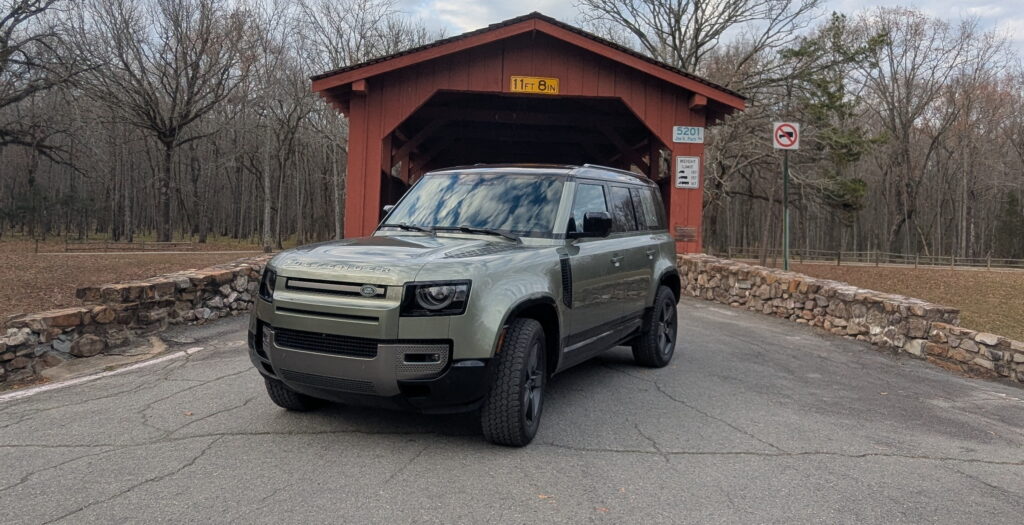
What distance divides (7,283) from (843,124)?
29958 millimetres

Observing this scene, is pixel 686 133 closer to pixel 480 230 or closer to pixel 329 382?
pixel 480 230

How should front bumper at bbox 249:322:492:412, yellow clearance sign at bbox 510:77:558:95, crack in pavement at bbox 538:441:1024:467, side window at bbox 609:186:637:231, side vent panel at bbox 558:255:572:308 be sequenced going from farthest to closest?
yellow clearance sign at bbox 510:77:558:95
side window at bbox 609:186:637:231
side vent panel at bbox 558:255:572:308
crack in pavement at bbox 538:441:1024:467
front bumper at bbox 249:322:492:412

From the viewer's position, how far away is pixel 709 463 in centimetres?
399

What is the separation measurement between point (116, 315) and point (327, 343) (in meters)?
4.61

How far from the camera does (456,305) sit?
372 centimetres

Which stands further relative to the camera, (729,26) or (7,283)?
(729,26)

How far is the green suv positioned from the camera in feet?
12.0

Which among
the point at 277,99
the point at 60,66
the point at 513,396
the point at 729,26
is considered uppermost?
the point at 729,26

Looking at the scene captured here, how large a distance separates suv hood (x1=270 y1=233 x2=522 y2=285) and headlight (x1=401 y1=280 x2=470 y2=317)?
0.09m

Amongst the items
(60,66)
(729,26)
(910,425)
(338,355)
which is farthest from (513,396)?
(729,26)

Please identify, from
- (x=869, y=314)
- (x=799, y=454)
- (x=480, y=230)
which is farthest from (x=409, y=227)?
(x=869, y=314)

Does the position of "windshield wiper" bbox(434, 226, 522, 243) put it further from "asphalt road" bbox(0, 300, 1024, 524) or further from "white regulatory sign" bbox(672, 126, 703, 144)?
"white regulatory sign" bbox(672, 126, 703, 144)

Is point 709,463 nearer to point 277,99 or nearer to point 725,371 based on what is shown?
point 725,371

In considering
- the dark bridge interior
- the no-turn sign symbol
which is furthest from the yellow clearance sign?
the no-turn sign symbol
